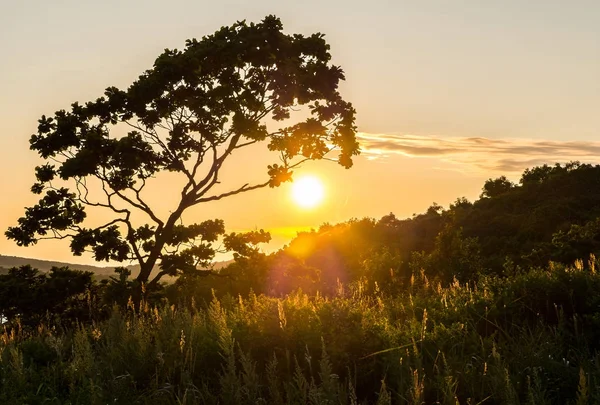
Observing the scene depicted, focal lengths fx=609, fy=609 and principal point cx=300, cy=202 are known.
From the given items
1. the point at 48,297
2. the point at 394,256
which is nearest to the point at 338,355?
the point at 48,297

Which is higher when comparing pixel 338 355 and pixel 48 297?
pixel 48 297

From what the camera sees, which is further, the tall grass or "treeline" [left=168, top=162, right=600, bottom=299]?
"treeline" [left=168, top=162, right=600, bottom=299]

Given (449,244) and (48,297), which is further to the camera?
(449,244)

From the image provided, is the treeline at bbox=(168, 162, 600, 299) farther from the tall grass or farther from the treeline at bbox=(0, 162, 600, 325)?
the tall grass

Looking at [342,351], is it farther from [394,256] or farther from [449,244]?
[394,256]

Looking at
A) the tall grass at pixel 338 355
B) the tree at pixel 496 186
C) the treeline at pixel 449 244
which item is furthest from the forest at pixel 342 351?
the tree at pixel 496 186

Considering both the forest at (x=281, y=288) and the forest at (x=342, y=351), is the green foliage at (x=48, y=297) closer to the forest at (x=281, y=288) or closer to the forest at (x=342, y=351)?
the forest at (x=281, y=288)

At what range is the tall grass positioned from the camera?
20.4ft

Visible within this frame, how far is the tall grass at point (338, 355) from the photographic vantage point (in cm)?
621

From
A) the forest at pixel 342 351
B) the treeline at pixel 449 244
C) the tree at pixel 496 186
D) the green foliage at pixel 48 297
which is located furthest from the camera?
the tree at pixel 496 186

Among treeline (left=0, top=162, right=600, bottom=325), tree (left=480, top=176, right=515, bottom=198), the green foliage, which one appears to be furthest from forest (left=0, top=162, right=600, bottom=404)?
tree (left=480, top=176, right=515, bottom=198)

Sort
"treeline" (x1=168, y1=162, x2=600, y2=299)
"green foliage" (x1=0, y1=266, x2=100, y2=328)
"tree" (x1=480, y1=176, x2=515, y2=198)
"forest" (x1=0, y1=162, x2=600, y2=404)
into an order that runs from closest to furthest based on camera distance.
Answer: "forest" (x1=0, y1=162, x2=600, y2=404) < "green foliage" (x1=0, y1=266, x2=100, y2=328) < "treeline" (x1=168, y1=162, x2=600, y2=299) < "tree" (x1=480, y1=176, x2=515, y2=198)

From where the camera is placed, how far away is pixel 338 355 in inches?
299

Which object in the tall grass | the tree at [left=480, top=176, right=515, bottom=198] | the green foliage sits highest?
the tree at [left=480, top=176, right=515, bottom=198]
